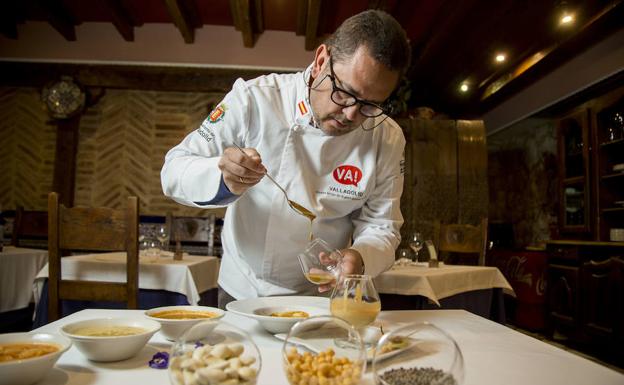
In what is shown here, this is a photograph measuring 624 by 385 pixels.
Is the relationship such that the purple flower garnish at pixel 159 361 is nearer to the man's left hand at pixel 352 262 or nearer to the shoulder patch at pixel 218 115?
the man's left hand at pixel 352 262

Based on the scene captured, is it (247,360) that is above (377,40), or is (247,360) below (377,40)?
below

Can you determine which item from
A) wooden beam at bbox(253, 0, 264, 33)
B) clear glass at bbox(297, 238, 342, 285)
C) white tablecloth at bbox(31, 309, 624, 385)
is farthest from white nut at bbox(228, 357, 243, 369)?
wooden beam at bbox(253, 0, 264, 33)

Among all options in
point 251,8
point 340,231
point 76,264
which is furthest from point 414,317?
point 251,8

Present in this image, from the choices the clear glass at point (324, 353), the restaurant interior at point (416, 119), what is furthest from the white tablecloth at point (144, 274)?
the clear glass at point (324, 353)

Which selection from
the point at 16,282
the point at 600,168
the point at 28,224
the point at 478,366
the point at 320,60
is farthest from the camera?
the point at 600,168

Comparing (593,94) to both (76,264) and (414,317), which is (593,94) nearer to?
(414,317)

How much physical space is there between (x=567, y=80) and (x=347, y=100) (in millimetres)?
5246

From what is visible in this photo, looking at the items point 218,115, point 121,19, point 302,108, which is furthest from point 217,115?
point 121,19

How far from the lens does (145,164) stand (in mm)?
6387

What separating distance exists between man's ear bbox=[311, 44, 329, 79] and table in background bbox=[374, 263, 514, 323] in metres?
1.28

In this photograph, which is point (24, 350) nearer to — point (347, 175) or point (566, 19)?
point (347, 175)

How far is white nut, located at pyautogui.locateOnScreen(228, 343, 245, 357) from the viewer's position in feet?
2.02

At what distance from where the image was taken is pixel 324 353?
66 centimetres

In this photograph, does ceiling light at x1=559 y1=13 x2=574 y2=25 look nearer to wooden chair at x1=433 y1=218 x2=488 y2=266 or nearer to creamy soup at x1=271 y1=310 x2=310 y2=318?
wooden chair at x1=433 y1=218 x2=488 y2=266
